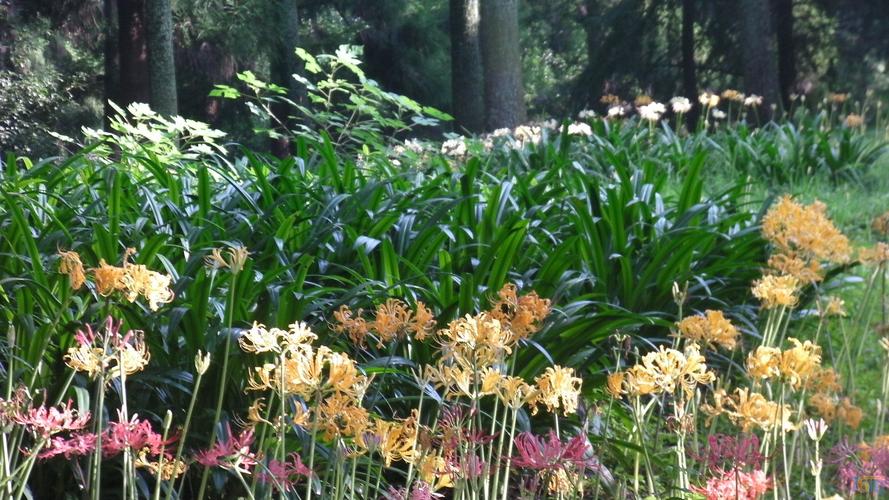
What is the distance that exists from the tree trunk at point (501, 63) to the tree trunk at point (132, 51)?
415 centimetres

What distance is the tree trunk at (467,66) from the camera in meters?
12.7

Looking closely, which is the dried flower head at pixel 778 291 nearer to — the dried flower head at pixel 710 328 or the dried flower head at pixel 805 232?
the dried flower head at pixel 710 328

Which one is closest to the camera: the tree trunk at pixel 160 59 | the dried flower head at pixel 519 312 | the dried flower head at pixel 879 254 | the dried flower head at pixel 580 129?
the dried flower head at pixel 519 312

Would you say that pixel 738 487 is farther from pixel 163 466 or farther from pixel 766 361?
pixel 163 466

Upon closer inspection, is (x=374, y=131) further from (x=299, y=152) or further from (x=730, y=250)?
(x=730, y=250)

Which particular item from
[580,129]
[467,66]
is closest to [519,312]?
[580,129]

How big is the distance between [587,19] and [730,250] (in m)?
14.0

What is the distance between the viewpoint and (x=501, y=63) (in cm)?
1073

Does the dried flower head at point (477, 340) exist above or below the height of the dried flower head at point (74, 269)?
below

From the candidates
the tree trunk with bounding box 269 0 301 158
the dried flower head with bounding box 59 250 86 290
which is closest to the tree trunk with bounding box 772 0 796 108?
the tree trunk with bounding box 269 0 301 158

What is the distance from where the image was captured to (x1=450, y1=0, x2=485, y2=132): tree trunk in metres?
12.7

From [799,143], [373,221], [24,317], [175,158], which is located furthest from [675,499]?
[799,143]

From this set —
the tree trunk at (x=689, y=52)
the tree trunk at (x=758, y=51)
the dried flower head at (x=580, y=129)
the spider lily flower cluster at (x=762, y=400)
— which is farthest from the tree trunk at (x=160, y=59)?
the tree trunk at (x=689, y=52)

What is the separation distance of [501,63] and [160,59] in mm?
3622
